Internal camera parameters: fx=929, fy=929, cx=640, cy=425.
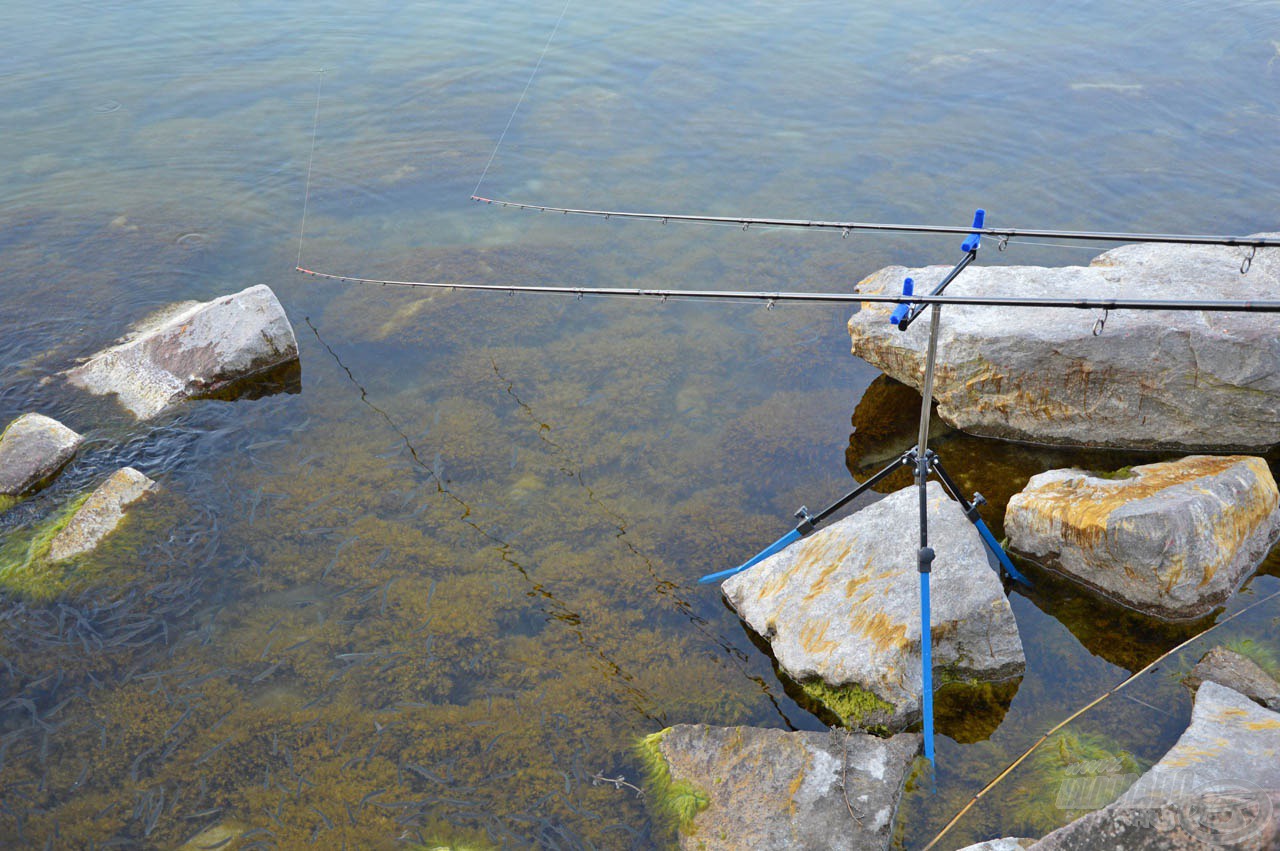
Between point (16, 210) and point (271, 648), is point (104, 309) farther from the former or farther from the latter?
point (271, 648)

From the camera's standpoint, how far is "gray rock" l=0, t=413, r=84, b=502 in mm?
6473

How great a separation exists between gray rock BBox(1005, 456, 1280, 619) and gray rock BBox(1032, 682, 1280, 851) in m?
1.24

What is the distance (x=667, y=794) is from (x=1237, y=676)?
3.02 meters

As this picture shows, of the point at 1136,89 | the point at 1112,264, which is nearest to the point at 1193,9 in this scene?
the point at 1136,89

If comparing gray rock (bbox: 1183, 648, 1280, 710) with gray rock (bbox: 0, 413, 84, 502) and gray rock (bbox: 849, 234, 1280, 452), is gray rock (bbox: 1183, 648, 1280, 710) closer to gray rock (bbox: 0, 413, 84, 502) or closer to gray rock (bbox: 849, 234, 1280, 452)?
gray rock (bbox: 849, 234, 1280, 452)

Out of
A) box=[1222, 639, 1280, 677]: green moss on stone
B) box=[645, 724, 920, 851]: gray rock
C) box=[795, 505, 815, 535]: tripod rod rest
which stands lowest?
box=[645, 724, 920, 851]: gray rock

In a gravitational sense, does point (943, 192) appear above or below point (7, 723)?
above

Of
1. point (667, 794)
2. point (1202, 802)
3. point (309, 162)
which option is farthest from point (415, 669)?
point (309, 162)

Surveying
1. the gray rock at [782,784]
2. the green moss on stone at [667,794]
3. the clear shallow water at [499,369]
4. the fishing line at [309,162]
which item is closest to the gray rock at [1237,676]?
the clear shallow water at [499,369]

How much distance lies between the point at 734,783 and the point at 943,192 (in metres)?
7.94

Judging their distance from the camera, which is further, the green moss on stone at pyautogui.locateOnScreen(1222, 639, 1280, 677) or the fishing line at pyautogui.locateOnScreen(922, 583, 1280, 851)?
the green moss on stone at pyautogui.locateOnScreen(1222, 639, 1280, 677)

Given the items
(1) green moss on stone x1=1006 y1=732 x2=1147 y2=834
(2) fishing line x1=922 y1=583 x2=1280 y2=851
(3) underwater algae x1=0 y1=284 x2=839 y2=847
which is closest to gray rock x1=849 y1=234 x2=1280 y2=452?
(2) fishing line x1=922 y1=583 x2=1280 y2=851

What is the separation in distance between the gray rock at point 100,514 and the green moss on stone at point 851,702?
4.67 meters

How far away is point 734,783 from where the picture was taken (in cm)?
455
